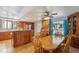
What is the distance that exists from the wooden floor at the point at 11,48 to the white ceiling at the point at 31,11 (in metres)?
0.52

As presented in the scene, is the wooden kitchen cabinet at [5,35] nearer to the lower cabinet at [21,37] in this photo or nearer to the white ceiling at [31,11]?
the lower cabinet at [21,37]

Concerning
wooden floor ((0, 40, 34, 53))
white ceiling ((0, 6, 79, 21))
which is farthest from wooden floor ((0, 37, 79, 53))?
white ceiling ((0, 6, 79, 21))

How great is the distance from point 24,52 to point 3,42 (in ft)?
1.51

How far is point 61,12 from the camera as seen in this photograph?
2.89 meters

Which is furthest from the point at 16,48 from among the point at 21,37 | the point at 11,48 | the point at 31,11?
the point at 31,11

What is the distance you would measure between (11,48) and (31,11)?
84 centimetres

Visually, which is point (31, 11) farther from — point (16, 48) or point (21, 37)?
point (16, 48)

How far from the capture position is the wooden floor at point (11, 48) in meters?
2.84

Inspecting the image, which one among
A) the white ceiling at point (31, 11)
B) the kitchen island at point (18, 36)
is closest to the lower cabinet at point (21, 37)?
the kitchen island at point (18, 36)

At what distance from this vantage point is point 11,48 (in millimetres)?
2879

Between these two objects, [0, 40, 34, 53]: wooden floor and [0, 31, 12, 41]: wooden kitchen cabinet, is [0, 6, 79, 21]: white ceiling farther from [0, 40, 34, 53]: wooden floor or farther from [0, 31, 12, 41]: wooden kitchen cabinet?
[0, 40, 34, 53]: wooden floor
